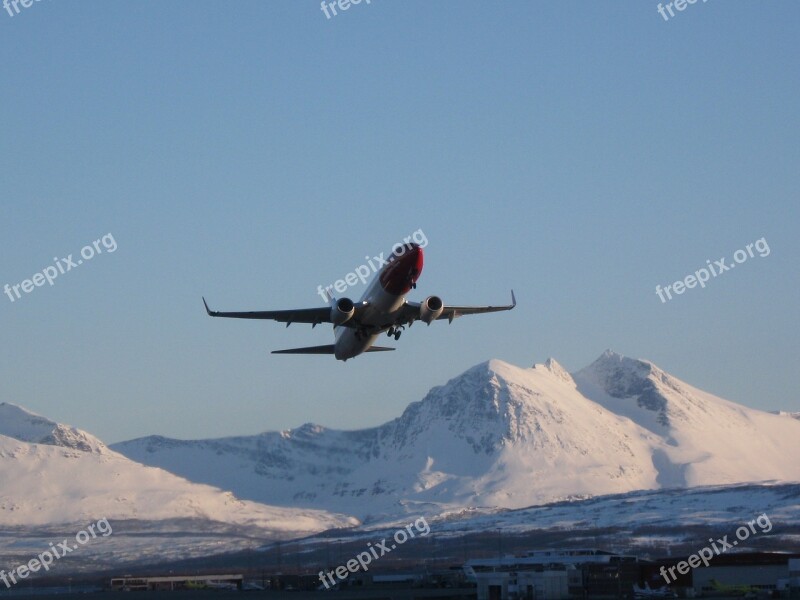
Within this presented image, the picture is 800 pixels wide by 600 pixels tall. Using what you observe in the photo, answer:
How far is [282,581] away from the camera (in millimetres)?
149375

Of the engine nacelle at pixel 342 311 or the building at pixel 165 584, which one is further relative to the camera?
the building at pixel 165 584

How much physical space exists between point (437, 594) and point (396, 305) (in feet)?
113

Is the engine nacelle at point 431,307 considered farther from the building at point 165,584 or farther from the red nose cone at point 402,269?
the building at point 165,584

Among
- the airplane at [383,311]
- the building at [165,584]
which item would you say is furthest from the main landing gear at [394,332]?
the building at [165,584]

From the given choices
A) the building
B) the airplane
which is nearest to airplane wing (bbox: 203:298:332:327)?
the airplane

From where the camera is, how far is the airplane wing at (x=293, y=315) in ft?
304

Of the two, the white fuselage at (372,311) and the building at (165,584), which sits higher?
the white fuselage at (372,311)

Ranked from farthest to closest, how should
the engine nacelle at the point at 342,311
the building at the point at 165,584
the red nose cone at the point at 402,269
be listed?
the building at the point at 165,584, the engine nacelle at the point at 342,311, the red nose cone at the point at 402,269

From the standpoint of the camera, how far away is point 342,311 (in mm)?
88375

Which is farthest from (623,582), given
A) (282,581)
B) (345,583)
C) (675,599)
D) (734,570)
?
(282,581)

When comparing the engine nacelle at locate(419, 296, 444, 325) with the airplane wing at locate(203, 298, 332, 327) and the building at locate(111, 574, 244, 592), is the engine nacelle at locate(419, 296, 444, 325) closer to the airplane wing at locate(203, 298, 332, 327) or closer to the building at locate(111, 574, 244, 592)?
the airplane wing at locate(203, 298, 332, 327)

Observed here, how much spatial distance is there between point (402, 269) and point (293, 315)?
10501mm

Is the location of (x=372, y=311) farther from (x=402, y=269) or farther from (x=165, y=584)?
(x=165, y=584)

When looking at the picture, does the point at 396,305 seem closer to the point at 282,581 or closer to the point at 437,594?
the point at 437,594
